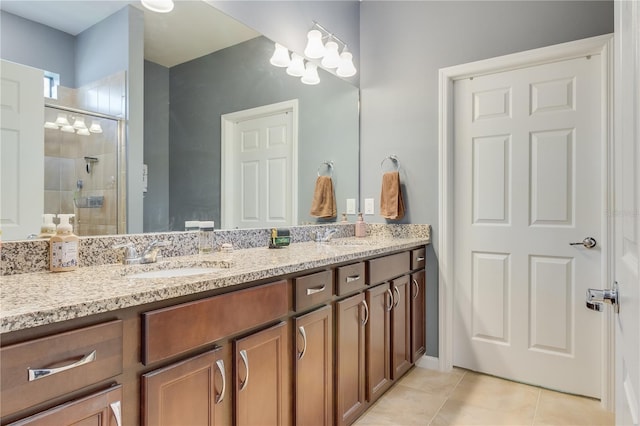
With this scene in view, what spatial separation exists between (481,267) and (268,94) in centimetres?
173

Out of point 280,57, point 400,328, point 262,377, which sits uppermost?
point 280,57

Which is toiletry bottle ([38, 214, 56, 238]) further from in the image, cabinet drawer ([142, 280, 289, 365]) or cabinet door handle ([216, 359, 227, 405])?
cabinet door handle ([216, 359, 227, 405])

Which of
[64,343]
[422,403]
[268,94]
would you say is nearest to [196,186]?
[268,94]

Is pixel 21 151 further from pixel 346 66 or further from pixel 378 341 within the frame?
pixel 346 66

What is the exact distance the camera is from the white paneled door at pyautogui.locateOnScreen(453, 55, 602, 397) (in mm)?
2150

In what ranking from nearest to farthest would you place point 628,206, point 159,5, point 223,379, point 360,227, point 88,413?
1. point 628,206
2. point 88,413
3. point 223,379
4. point 159,5
5. point 360,227

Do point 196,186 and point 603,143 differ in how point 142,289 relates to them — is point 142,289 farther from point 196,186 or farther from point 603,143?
point 603,143

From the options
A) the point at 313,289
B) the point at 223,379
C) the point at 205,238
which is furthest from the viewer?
the point at 205,238

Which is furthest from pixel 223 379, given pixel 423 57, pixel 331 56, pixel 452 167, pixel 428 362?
pixel 423 57

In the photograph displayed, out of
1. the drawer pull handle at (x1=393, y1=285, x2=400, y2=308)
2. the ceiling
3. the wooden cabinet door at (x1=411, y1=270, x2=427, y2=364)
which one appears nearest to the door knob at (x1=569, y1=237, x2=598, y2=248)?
the wooden cabinet door at (x1=411, y1=270, x2=427, y2=364)

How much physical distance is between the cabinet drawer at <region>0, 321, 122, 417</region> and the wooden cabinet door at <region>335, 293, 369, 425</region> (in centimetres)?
98

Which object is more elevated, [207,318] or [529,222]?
[529,222]

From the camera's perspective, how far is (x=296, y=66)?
7.88 feet

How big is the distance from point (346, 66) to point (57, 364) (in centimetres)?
236
